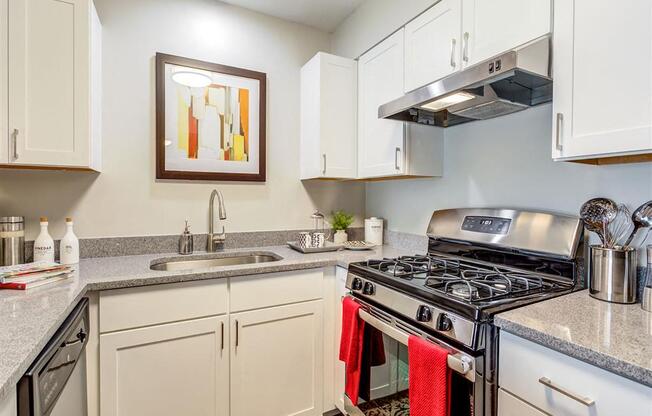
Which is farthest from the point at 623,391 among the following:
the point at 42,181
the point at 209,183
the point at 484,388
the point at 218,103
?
the point at 42,181

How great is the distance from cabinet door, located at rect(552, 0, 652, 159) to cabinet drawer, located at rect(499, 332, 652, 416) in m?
0.63

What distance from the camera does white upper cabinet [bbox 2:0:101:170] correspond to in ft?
4.80

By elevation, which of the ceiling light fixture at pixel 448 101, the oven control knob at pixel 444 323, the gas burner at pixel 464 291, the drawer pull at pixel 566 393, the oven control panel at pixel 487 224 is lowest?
the drawer pull at pixel 566 393

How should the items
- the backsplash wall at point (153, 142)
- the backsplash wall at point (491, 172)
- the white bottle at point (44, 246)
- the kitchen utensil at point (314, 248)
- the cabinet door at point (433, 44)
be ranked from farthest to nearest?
1. the kitchen utensil at point (314, 248)
2. the backsplash wall at point (153, 142)
3. the white bottle at point (44, 246)
4. the cabinet door at point (433, 44)
5. the backsplash wall at point (491, 172)

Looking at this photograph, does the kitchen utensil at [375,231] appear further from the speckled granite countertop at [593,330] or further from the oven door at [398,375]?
the speckled granite countertop at [593,330]

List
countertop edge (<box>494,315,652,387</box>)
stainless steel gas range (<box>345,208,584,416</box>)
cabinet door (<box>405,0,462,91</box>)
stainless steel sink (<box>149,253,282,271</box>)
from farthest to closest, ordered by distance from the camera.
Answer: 1. stainless steel sink (<box>149,253,282,271</box>)
2. cabinet door (<box>405,0,462,91</box>)
3. stainless steel gas range (<box>345,208,584,416</box>)
4. countertop edge (<box>494,315,652,387</box>)

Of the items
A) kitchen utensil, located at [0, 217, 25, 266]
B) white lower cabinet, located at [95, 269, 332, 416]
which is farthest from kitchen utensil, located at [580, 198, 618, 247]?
kitchen utensil, located at [0, 217, 25, 266]

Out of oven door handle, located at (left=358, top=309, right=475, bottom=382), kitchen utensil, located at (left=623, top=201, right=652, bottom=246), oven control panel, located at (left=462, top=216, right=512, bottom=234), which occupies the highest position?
kitchen utensil, located at (left=623, top=201, right=652, bottom=246)

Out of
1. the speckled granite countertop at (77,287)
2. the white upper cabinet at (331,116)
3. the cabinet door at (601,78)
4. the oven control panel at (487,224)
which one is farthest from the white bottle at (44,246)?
the cabinet door at (601,78)

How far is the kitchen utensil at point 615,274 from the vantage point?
1097mm

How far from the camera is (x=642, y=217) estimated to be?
1.11 m

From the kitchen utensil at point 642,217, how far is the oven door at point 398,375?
699mm

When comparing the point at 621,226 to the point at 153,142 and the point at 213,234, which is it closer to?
the point at 213,234

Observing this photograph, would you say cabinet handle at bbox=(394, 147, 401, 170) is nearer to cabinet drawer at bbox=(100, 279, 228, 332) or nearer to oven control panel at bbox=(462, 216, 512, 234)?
oven control panel at bbox=(462, 216, 512, 234)
